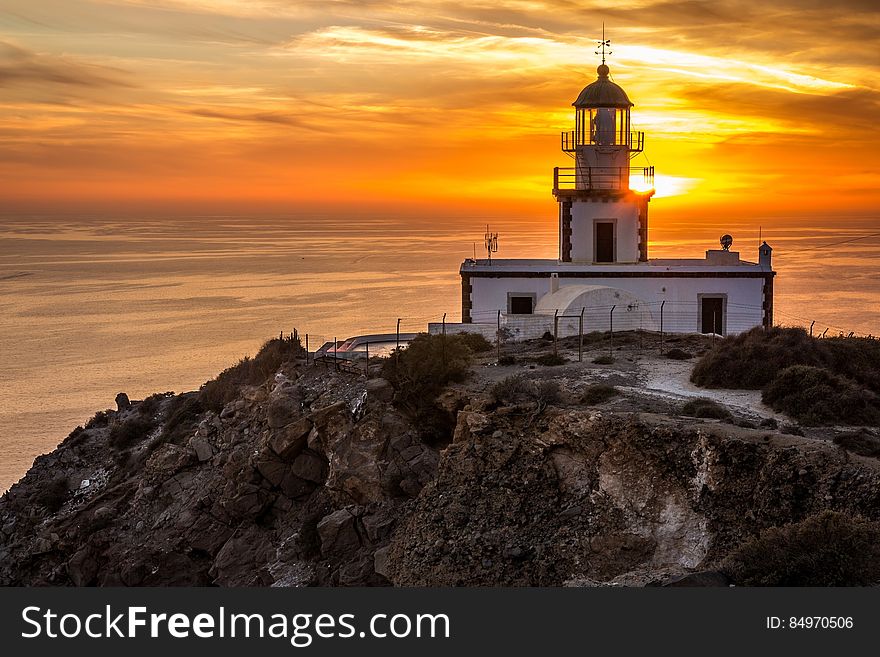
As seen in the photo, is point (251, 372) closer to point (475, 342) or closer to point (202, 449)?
point (202, 449)

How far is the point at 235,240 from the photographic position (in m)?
186

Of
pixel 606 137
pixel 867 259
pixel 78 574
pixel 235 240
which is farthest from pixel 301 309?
pixel 235 240

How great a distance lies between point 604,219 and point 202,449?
49.4 ft

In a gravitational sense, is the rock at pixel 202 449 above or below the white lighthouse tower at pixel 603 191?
below

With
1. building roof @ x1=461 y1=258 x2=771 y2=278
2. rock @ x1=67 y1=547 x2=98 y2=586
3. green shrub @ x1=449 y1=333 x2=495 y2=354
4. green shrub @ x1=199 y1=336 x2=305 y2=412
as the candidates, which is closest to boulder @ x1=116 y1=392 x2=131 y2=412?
green shrub @ x1=199 y1=336 x2=305 y2=412

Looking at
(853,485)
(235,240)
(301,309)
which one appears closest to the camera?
(853,485)

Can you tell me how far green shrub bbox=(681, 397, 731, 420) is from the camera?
16.5m

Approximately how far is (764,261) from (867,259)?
353 feet

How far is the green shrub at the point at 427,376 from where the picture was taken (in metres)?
19.3

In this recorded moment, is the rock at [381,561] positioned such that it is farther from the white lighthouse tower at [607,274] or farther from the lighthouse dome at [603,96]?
the lighthouse dome at [603,96]

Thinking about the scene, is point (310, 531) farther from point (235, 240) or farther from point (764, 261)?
point (235, 240)

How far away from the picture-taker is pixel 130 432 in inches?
1075

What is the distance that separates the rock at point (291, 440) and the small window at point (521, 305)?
1098 cm

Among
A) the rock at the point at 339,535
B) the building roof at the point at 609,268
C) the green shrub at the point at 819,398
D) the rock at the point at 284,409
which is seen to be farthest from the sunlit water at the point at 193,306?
the green shrub at the point at 819,398
